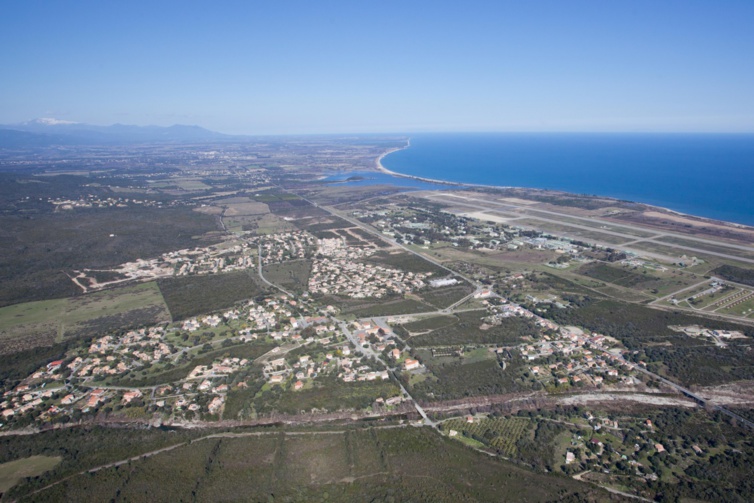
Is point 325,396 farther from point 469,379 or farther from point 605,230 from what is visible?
point 605,230

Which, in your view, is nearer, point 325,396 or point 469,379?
point 325,396

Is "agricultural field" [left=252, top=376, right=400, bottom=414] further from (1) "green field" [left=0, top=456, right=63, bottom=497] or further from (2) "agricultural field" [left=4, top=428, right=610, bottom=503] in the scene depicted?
(1) "green field" [left=0, top=456, right=63, bottom=497]

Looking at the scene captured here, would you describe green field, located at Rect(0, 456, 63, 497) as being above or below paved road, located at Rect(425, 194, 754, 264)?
below

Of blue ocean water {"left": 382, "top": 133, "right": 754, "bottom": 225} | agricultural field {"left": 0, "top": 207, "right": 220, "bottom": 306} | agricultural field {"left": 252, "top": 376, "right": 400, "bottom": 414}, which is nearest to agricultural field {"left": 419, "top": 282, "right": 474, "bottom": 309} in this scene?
agricultural field {"left": 252, "top": 376, "right": 400, "bottom": 414}

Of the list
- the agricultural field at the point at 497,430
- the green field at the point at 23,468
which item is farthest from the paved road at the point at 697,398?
the green field at the point at 23,468

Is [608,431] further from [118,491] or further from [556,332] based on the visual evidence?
[118,491]

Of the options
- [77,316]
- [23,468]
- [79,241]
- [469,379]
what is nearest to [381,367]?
[469,379]

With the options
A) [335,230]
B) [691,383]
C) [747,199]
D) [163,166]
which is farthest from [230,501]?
[163,166]

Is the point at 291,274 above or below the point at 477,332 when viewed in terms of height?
below

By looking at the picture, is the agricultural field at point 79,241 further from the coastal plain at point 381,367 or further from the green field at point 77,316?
the green field at point 77,316

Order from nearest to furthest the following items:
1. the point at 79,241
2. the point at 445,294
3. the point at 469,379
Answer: the point at 469,379 → the point at 445,294 → the point at 79,241
